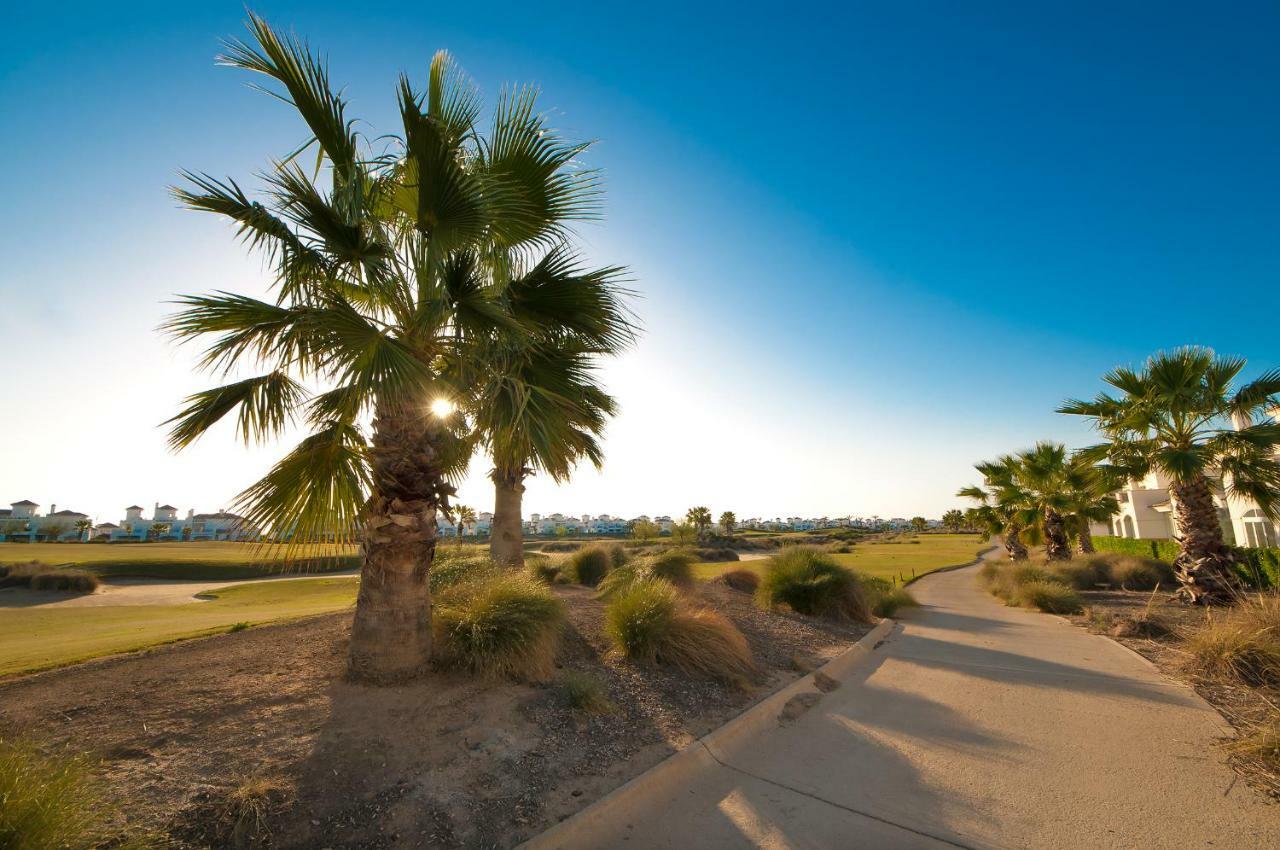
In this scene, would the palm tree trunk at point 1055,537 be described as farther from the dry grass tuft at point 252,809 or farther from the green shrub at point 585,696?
the dry grass tuft at point 252,809

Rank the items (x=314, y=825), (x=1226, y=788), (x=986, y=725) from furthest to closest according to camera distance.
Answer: (x=986, y=725) < (x=1226, y=788) < (x=314, y=825)

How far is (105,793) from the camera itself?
311 centimetres

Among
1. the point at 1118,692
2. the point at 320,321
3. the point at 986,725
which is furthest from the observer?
the point at 1118,692

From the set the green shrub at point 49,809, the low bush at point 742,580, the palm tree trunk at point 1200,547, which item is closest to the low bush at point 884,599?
the low bush at point 742,580

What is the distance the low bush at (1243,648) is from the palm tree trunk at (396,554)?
9991 millimetres

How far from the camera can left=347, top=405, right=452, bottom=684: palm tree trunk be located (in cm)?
516

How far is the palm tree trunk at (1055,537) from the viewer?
22547 mm

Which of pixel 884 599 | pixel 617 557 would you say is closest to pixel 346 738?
pixel 884 599

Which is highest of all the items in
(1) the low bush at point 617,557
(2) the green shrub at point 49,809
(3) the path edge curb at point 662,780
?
(2) the green shrub at point 49,809

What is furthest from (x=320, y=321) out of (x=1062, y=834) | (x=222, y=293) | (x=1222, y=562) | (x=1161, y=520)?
(x=1161, y=520)

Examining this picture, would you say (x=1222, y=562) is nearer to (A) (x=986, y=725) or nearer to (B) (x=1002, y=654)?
(B) (x=1002, y=654)

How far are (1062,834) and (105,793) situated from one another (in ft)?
19.8

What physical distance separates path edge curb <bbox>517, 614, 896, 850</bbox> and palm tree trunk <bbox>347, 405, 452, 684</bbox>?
8.45 feet

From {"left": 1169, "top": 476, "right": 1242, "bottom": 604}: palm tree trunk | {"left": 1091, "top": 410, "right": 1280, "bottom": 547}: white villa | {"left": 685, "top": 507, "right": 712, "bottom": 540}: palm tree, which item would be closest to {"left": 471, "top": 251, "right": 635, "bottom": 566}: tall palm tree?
{"left": 1169, "top": 476, "right": 1242, "bottom": 604}: palm tree trunk
